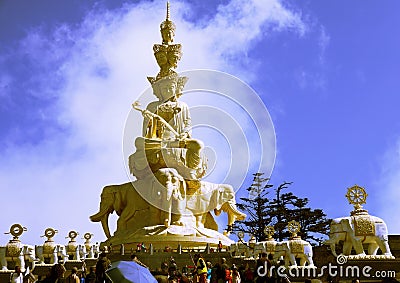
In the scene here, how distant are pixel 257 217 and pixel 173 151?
16.8 metres

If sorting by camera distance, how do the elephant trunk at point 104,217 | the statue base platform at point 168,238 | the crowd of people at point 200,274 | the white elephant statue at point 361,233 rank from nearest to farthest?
the crowd of people at point 200,274
the white elephant statue at point 361,233
the statue base platform at point 168,238
the elephant trunk at point 104,217

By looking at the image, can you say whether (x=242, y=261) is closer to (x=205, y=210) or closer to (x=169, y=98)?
(x=205, y=210)

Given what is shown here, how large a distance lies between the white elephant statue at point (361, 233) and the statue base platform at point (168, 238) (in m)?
8.83

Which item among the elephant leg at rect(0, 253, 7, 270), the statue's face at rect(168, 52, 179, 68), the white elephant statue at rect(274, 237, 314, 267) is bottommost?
the elephant leg at rect(0, 253, 7, 270)

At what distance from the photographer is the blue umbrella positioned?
611 cm

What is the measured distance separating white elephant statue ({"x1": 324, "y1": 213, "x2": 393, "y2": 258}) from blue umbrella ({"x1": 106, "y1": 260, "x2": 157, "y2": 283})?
10926 millimetres

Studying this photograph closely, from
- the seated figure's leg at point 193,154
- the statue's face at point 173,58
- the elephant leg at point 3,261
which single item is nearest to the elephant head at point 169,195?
the seated figure's leg at point 193,154

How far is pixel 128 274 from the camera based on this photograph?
6172mm

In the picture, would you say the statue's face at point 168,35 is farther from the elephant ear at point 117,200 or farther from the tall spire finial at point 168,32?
the elephant ear at point 117,200

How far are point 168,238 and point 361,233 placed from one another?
10272 mm

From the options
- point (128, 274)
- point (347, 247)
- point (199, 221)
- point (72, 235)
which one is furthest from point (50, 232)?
point (128, 274)

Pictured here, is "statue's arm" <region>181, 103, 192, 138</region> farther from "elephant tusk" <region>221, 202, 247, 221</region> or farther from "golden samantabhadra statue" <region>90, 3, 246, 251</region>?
"elephant tusk" <region>221, 202, 247, 221</region>

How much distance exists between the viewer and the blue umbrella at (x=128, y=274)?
6.11m

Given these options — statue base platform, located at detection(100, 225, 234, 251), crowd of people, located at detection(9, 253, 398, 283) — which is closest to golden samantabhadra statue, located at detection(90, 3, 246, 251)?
statue base platform, located at detection(100, 225, 234, 251)
